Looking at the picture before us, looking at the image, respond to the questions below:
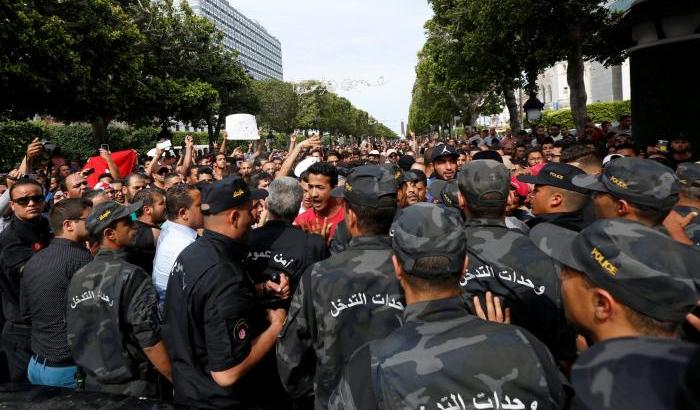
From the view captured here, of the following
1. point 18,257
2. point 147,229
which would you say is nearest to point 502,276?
point 147,229

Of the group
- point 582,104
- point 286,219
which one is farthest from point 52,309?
point 582,104

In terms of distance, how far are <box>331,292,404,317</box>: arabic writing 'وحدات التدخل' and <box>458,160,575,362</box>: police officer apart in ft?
1.57

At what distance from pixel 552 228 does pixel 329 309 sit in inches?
43.4

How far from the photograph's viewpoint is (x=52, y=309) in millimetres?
3434

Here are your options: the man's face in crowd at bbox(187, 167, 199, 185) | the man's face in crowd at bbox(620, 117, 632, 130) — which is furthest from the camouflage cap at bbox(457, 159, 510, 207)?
the man's face in crowd at bbox(620, 117, 632, 130)

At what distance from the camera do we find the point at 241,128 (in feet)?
46.6

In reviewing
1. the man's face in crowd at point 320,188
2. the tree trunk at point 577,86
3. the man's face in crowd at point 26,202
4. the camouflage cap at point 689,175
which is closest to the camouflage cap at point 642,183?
the camouflage cap at point 689,175

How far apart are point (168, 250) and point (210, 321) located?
143 centimetres

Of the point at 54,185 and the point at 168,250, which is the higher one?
the point at 54,185

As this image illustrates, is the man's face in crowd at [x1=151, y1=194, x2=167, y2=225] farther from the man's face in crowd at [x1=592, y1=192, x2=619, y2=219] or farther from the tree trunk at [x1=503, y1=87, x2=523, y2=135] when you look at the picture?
the tree trunk at [x1=503, y1=87, x2=523, y2=135]

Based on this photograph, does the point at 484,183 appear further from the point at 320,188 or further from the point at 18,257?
the point at 18,257

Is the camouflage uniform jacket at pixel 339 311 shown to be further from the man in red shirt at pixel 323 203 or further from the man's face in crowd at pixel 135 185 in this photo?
the man's face in crowd at pixel 135 185

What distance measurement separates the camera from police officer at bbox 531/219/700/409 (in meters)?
1.38

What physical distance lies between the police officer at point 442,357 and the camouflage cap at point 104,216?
2.16 m
